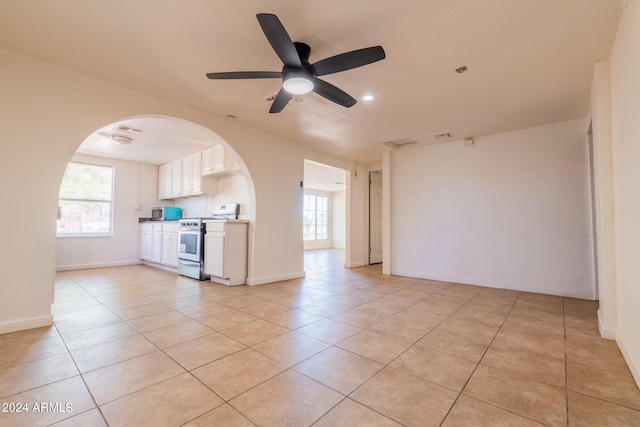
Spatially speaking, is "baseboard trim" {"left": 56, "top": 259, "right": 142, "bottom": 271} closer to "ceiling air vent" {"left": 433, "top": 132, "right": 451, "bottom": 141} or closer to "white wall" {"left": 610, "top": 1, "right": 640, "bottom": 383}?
"ceiling air vent" {"left": 433, "top": 132, "right": 451, "bottom": 141}

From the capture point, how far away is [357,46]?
2.34 metres

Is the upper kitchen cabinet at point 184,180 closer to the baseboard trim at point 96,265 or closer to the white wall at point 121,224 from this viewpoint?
the white wall at point 121,224

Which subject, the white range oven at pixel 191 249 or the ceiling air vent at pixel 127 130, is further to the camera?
the white range oven at pixel 191 249

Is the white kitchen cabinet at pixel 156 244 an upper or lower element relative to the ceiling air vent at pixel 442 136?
lower

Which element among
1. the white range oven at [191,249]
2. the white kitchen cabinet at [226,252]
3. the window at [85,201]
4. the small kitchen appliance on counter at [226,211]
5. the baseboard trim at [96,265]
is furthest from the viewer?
the window at [85,201]

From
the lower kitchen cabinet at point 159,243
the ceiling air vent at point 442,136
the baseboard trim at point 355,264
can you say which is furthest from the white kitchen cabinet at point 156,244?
the ceiling air vent at point 442,136

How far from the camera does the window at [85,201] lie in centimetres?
589

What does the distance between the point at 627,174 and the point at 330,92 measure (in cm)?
228

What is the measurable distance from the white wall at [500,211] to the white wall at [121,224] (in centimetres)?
594

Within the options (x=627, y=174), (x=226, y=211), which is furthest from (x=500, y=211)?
(x=226, y=211)

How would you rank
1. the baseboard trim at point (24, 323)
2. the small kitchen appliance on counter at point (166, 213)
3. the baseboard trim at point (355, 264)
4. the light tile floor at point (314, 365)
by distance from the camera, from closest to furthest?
the light tile floor at point (314, 365)
the baseboard trim at point (24, 323)
the baseboard trim at point (355, 264)
the small kitchen appliance on counter at point (166, 213)

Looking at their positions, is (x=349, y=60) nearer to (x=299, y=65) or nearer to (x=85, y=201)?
(x=299, y=65)

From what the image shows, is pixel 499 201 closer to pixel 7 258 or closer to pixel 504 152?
pixel 504 152

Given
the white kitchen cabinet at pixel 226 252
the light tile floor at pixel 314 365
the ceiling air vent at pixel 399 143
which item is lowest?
the light tile floor at pixel 314 365
